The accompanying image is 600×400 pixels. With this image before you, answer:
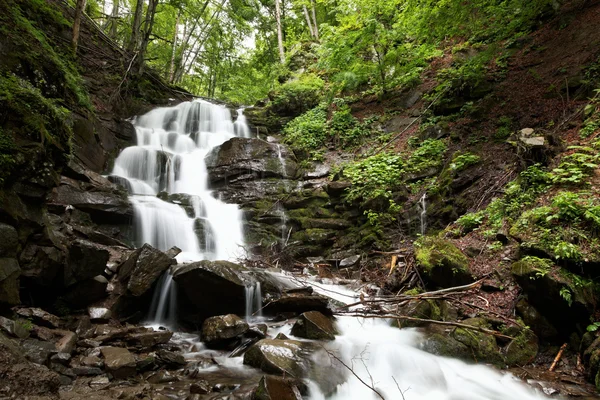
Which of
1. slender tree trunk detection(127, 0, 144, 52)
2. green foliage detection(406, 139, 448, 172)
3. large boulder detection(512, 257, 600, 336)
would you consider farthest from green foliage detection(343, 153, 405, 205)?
slender tree trunk detection(127, 0, 144, 52)

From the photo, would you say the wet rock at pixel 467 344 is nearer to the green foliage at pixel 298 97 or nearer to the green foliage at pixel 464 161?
the green foliage at pixel 464 161

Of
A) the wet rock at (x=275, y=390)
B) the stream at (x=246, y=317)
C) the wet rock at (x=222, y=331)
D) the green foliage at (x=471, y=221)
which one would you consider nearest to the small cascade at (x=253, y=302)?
the stream at (x=246, y=317)

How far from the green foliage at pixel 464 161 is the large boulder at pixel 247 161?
18.9ft

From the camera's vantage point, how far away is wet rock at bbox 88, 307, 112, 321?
516 centimetres

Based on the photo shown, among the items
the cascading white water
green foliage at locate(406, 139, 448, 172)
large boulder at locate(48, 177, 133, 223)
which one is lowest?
the cascading white water

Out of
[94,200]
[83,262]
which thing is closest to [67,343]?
[83,262]

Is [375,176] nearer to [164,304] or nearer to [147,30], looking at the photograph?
[164,304]

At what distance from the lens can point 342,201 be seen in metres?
10.2

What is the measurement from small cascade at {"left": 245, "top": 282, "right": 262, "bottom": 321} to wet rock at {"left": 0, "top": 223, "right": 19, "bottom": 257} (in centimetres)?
332

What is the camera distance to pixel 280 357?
4164 millimetres

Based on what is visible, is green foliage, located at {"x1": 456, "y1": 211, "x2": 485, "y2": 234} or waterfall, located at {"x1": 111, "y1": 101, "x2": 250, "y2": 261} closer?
green foliage, located at {"x1": 456, "y1": 211, "x2": 485, "y2": 234}

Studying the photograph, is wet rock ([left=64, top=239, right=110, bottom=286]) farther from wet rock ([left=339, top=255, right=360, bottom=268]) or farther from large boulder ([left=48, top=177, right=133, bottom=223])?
wet rock ([left=339, top=255, right=360, bottom=268])

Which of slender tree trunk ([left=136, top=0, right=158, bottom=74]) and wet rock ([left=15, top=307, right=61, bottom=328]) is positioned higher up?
slender tree trunk ([left=136, top=0, right=158, bottom=74])

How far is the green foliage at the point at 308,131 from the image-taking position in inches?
529
